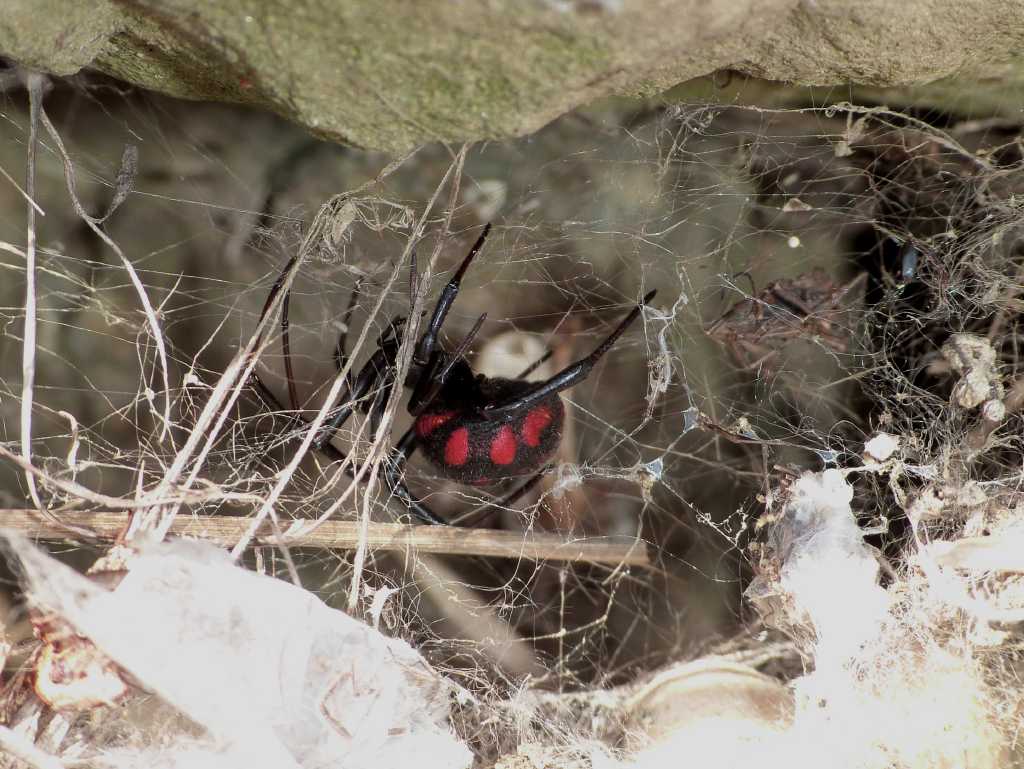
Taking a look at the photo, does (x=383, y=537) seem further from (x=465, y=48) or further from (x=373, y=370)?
(x=465, y=48)

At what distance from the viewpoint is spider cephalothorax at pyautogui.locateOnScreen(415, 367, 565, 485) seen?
1.51 metres

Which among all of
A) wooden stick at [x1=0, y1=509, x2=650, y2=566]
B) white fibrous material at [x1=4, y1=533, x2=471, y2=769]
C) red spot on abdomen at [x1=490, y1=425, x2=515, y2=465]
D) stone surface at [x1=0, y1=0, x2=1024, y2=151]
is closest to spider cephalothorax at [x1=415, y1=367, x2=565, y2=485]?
red spot on abdomen at [x1=490, y1=425, x2=515, y2=465]

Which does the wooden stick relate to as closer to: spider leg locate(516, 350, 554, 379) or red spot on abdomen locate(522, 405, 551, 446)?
red spot on abdomen locate(522, 405, 551, 446)

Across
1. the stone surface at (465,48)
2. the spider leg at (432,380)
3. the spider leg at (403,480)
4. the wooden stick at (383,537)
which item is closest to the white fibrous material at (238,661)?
the wooden stick at (383,537)

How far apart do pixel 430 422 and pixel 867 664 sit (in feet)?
2.78

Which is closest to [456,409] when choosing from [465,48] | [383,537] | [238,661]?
[383,537]

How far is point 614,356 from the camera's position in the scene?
1720 mm

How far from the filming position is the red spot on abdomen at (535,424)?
1525 millimetres

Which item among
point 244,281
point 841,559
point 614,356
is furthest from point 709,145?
point 244,281

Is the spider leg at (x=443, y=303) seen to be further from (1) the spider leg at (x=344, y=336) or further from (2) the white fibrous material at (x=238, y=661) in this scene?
(2) the white fibrous material at (x=238, y=661)

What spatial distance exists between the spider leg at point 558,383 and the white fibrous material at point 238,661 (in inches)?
18.5

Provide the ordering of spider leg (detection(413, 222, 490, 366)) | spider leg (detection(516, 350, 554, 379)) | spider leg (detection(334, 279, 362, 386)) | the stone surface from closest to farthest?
the stone surface, spider leg (detection(413, 222, 490, 366)), spider leg (detection(334, 279, 362, 386)), spider leg (detection(516, 350, 554, 379))

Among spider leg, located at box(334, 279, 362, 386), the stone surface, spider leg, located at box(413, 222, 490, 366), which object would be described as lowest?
spider leg, located at box(334, 279, 362, 386)

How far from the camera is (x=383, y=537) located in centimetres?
140
